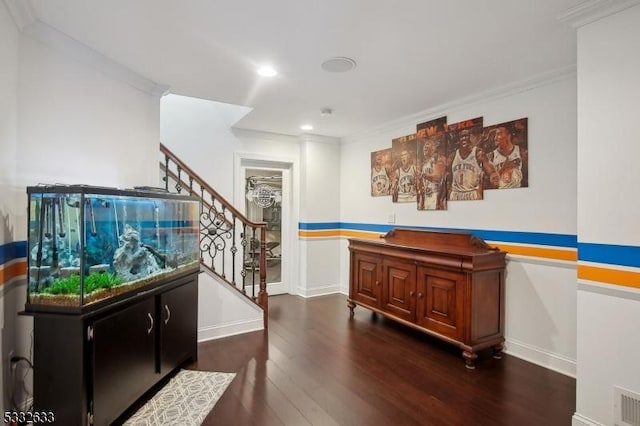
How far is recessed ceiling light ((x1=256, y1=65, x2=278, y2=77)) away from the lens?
8.74ft

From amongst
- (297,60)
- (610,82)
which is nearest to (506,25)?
(610,82)

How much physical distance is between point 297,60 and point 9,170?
206 centimetres

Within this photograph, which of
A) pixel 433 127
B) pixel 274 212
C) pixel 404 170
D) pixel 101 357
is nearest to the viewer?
pixel 101 357

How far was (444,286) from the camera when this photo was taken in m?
3.02

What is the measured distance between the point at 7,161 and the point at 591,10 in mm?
3609

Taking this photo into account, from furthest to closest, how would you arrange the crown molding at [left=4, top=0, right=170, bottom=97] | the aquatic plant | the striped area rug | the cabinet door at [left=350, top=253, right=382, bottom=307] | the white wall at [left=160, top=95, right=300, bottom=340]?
1. the white wall at [left=160, top=95, right=300, bottom=340]
2. the cabinet door at [left=350, top=253, right=382, bottom=307]
3. the striped area rug
4. the crown molding at [left=4, top=0, right=170, bottom=97]
5. the aquatic plant

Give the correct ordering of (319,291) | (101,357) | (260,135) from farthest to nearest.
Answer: (319,291), (260,135), (101,357)

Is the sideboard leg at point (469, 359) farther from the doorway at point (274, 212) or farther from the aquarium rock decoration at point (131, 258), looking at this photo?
the doorway at point (274, 212)

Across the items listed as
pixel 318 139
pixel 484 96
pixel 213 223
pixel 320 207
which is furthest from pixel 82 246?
pixel 318 139

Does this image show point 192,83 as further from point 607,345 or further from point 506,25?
point 607,345

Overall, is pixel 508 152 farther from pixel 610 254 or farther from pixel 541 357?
pixel 541 357

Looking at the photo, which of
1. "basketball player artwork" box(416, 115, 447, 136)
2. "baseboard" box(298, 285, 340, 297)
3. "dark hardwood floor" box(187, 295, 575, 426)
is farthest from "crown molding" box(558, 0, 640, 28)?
"baseboard" box(298, 285, 340, 297)

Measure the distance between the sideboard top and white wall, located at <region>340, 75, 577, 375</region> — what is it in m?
0.17

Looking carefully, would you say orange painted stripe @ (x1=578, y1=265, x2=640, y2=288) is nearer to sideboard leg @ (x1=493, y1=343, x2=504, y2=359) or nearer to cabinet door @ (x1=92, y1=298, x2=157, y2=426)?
sideboard leg @ (x1=493, y1=343, x2=504, y2=359)
